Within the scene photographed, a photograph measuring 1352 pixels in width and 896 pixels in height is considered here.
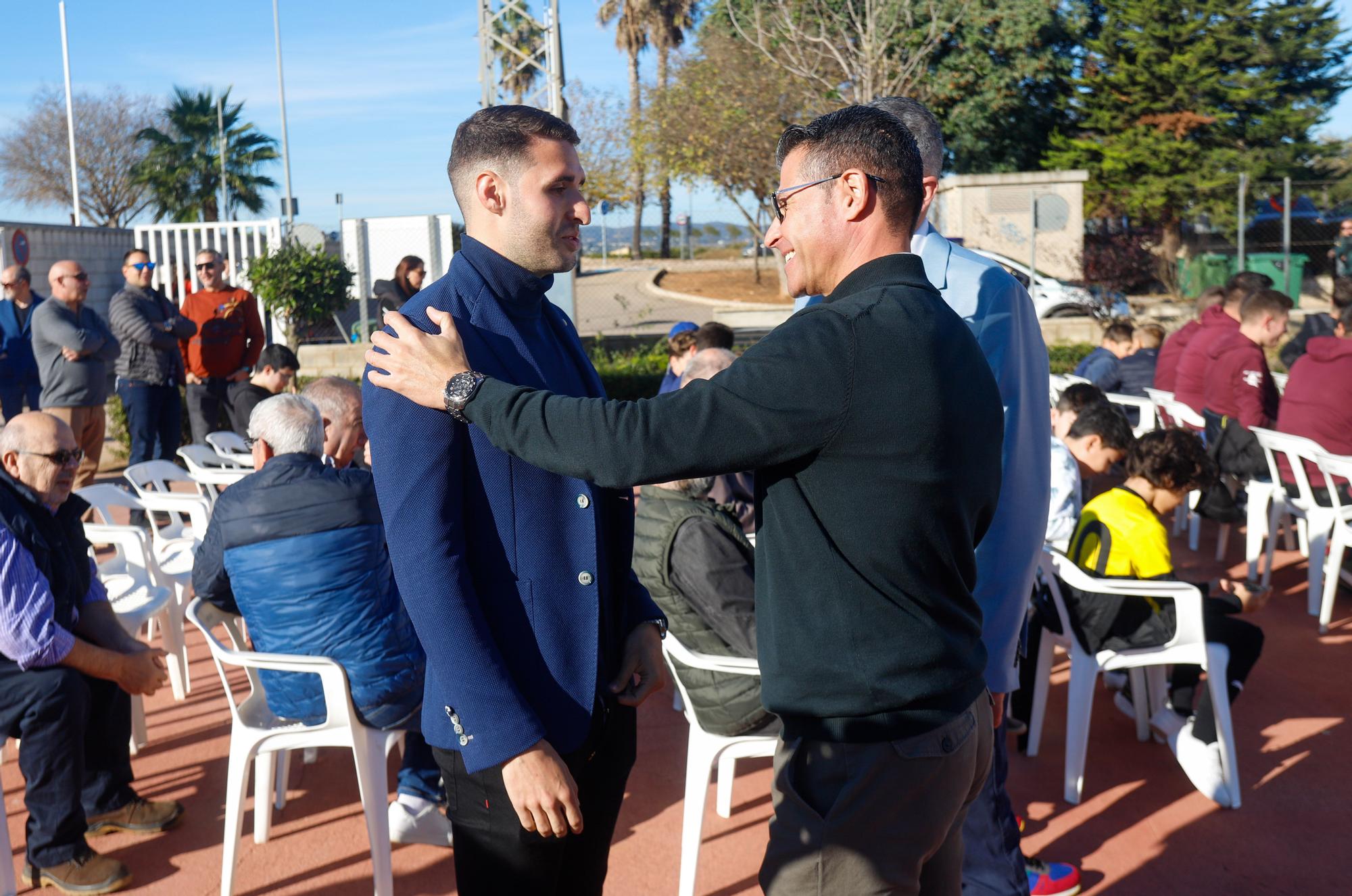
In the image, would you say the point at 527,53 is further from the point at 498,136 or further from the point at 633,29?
the point at 633,29

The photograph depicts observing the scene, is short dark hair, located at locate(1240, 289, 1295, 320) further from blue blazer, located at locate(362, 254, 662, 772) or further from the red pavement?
blue blazer, located at locate(362, 254, 662, 772)

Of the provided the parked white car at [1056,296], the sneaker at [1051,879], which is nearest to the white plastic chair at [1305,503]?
the sneaker at [1051,879]

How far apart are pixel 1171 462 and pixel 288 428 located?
3.00 meters

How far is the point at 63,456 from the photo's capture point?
353 cm

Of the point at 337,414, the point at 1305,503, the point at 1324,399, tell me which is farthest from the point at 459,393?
the point at 1324,399

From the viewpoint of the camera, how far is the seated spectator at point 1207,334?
707cm

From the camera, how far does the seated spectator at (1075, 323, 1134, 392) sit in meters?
8.83

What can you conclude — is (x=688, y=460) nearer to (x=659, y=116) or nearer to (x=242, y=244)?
(x=242, y=244)

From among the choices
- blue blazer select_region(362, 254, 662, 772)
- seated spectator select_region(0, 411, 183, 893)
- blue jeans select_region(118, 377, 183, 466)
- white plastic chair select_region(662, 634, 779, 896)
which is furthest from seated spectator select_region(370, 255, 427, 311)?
blue blazer select_region(362, 254, 662, 772)

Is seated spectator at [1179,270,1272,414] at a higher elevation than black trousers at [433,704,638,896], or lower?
higher

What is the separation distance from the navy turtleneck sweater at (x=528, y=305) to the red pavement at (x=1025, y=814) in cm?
200

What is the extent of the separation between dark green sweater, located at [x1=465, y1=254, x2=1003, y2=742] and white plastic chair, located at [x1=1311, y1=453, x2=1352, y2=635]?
4764mm

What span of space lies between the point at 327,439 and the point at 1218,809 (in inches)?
131

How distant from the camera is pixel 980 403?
5.86 ft
